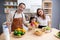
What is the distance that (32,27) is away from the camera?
2.33 metres

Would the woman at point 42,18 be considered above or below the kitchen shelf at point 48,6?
below

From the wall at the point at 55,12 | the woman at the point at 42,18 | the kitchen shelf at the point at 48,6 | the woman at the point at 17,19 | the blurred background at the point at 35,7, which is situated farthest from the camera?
the wall at the point at 55,12

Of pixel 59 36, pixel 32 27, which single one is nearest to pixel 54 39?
pixel 59 36

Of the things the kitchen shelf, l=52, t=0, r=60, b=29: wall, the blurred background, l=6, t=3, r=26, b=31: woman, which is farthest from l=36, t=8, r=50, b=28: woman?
l=52, t=0, r=60, b=29: wall

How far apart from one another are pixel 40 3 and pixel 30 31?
1.78 meters

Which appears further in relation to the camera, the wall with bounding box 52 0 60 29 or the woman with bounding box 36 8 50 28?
the wall with bounding box 52 0 60 29

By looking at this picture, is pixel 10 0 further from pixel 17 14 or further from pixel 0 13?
pixel 17 14

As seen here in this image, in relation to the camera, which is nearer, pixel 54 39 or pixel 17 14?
pixel 54 39

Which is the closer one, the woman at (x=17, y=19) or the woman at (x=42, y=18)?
the woman at (x=17, y=19)

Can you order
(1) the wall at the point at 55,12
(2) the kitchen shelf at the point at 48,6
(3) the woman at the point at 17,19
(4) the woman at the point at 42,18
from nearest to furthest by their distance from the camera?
(3) the woman at the point at 17,19
(4) the woman at the point at 42,18
(2) the kitchen shelf at the point at 48,6
(1) the wall at the point at 55,12

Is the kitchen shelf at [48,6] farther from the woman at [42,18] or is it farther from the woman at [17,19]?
the woman at [17,19]

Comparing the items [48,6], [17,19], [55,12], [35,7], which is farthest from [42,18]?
[55,12]

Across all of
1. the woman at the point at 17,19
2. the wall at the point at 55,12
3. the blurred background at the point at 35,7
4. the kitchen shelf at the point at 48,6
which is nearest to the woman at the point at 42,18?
the woman at the point at 17,19

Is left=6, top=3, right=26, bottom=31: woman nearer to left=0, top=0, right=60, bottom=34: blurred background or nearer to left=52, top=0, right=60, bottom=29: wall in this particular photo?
left=0, top=0, right=60, bottom=34: blurred background
